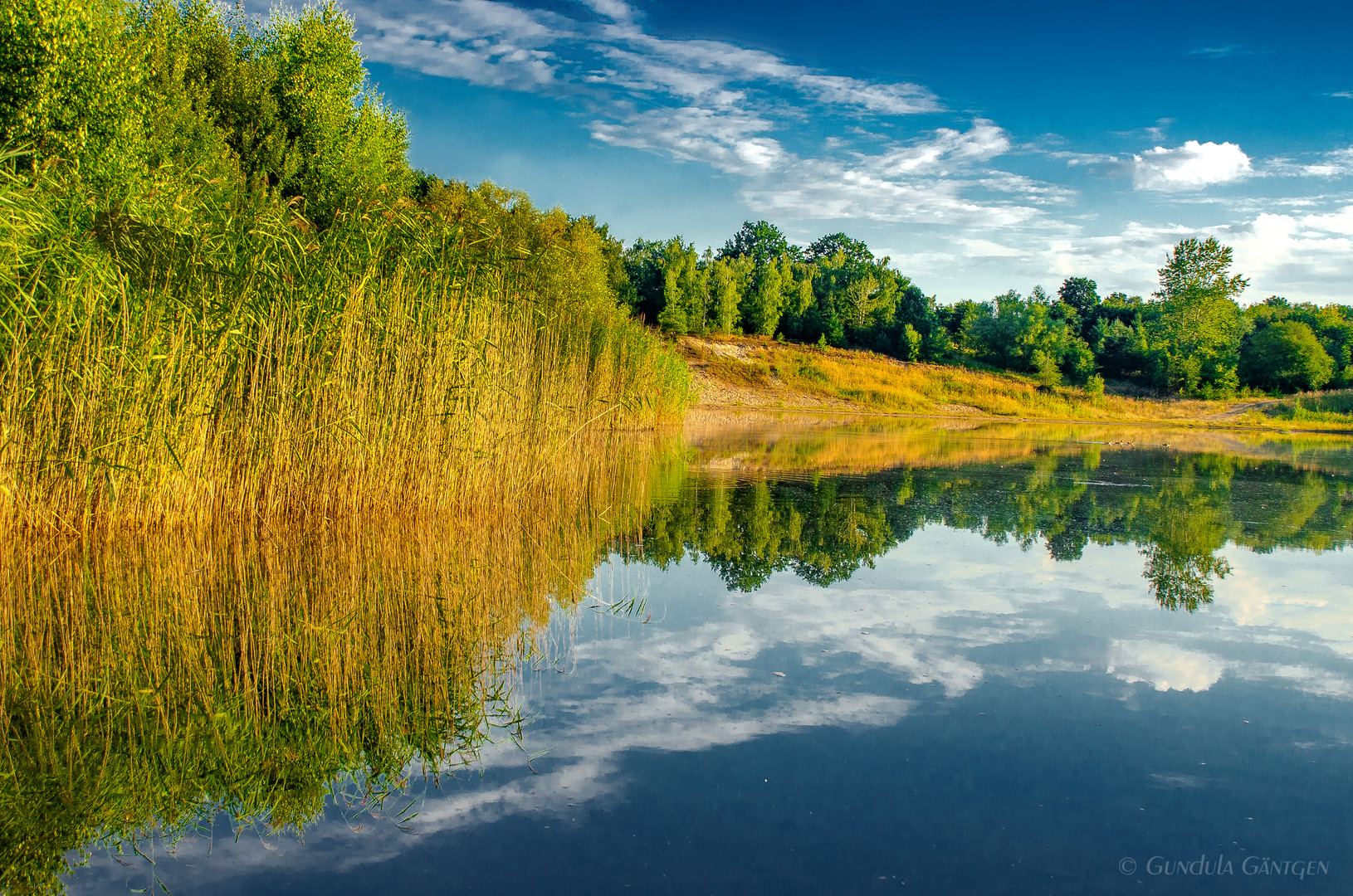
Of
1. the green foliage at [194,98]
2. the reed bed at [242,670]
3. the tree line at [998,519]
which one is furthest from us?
the green foliage at [194,98]

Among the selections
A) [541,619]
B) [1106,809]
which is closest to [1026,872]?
[1106,809]

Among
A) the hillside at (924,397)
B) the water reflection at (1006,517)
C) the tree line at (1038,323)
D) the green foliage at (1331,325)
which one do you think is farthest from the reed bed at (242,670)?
the green foliage at (1331,325)

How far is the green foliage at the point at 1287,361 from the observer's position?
37.0 m

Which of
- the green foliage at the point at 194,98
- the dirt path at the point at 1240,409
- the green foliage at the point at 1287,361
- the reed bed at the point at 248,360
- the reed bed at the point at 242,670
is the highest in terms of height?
the green foliage at the point at 194,98

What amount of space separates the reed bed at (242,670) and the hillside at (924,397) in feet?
83.2

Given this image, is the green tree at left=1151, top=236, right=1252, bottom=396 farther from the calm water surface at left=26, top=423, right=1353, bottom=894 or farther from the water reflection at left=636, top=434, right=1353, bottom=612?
the calm water surface at left=26, top=423, right=1353, bottom=894

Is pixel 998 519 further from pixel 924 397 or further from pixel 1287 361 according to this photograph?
pixel 1287 361

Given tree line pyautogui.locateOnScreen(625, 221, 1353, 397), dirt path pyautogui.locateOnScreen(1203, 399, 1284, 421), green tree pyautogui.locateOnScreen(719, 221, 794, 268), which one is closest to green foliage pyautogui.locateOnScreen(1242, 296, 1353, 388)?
tree line pyautogui.locateOnScreen(625, 221, 1353, 397)

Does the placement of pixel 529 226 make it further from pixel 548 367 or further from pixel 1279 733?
pixel 1279 733

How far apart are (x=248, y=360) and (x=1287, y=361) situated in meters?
44.6

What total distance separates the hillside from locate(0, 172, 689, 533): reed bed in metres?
24.0

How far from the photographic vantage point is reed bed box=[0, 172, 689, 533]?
12.9 ft

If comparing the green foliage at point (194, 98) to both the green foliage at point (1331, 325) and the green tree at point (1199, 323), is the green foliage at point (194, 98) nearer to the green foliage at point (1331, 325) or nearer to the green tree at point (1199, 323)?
the green tree at point (1199, 323)

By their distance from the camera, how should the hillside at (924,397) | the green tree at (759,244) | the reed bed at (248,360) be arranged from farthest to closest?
the green tree at (759,244), the hillside at (924,397), the reed bed at (248,360)
